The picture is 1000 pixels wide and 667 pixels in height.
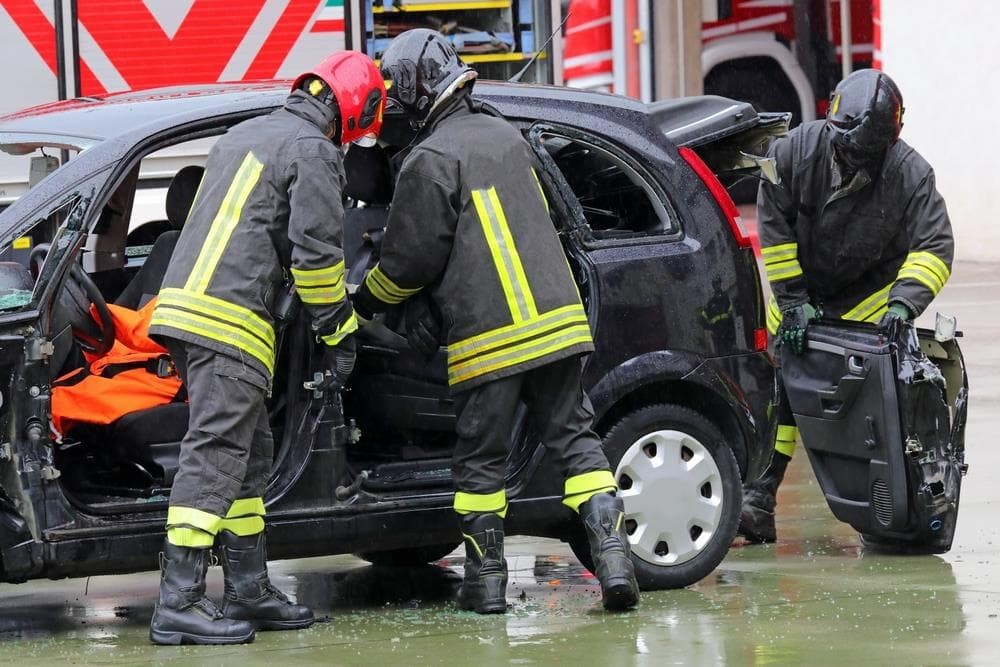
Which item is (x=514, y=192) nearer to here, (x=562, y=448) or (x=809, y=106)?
(x=562, y=448)

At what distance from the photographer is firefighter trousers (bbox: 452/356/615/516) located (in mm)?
5746

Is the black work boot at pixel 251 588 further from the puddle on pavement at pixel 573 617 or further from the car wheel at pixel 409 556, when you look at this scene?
the car wheel at pixel 409 556

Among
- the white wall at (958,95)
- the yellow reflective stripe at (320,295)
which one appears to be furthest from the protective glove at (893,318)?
the white wall at (958,95)

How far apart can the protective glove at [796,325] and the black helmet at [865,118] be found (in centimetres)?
56

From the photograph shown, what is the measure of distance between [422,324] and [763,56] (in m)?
12.2

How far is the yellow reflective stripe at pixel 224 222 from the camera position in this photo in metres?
5.39

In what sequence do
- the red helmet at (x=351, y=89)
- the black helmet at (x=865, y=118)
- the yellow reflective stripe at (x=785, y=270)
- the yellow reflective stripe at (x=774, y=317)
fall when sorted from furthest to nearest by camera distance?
the yellow reflective stripe at (x=774, y=317), the yellow reflective stripe at (x=785, y=270), the black helmet at (x=865, y=118), the red helmet at (x=351, y=89)

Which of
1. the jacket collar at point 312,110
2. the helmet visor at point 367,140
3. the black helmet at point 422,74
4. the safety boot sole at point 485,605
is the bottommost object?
the safety boot sole at point 485,605

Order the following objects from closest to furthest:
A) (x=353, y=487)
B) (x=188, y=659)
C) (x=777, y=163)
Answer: (x=188, y=659)
(x=353, y=487)
(x=777, y=163)

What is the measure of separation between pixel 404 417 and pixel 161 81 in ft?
12.8

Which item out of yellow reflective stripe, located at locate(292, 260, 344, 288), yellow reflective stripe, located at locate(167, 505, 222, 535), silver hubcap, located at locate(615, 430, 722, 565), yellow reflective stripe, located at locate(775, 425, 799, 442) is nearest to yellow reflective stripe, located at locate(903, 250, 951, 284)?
yellow reflective stripe, located at locate(775, 425, 799, 442)

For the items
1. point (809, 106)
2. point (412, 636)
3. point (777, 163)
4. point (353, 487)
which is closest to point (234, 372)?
point (353, 487)

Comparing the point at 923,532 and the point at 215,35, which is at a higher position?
the point at 215,35

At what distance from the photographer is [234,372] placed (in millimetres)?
5340
